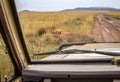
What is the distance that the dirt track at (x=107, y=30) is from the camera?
2.81 metres

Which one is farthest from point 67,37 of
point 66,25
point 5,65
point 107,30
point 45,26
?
point 5,65

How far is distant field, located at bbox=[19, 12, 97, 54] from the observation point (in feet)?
8.27

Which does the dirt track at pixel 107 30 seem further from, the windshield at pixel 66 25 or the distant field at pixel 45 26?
the distant field at pixel 45 26

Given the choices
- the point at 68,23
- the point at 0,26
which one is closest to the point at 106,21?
the point at 68,23

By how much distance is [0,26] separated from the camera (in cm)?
224

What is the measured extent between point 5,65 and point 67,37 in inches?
27.5

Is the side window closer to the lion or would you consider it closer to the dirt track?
the lion

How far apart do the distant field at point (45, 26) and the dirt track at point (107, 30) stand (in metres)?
0.12

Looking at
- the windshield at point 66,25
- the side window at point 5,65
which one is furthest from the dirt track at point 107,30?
the side window at point 5,65

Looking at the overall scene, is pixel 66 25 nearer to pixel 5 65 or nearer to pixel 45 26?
pixel 45 26

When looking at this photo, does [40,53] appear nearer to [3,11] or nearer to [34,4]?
[34,4]

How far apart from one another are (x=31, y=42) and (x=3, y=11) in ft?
1.77

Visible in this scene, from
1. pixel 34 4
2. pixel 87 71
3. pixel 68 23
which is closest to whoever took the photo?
pixel 87 71

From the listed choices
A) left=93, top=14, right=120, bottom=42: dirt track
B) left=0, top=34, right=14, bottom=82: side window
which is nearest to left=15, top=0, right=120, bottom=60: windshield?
left=93, top=14, right=120, bottom=42: dirt track
